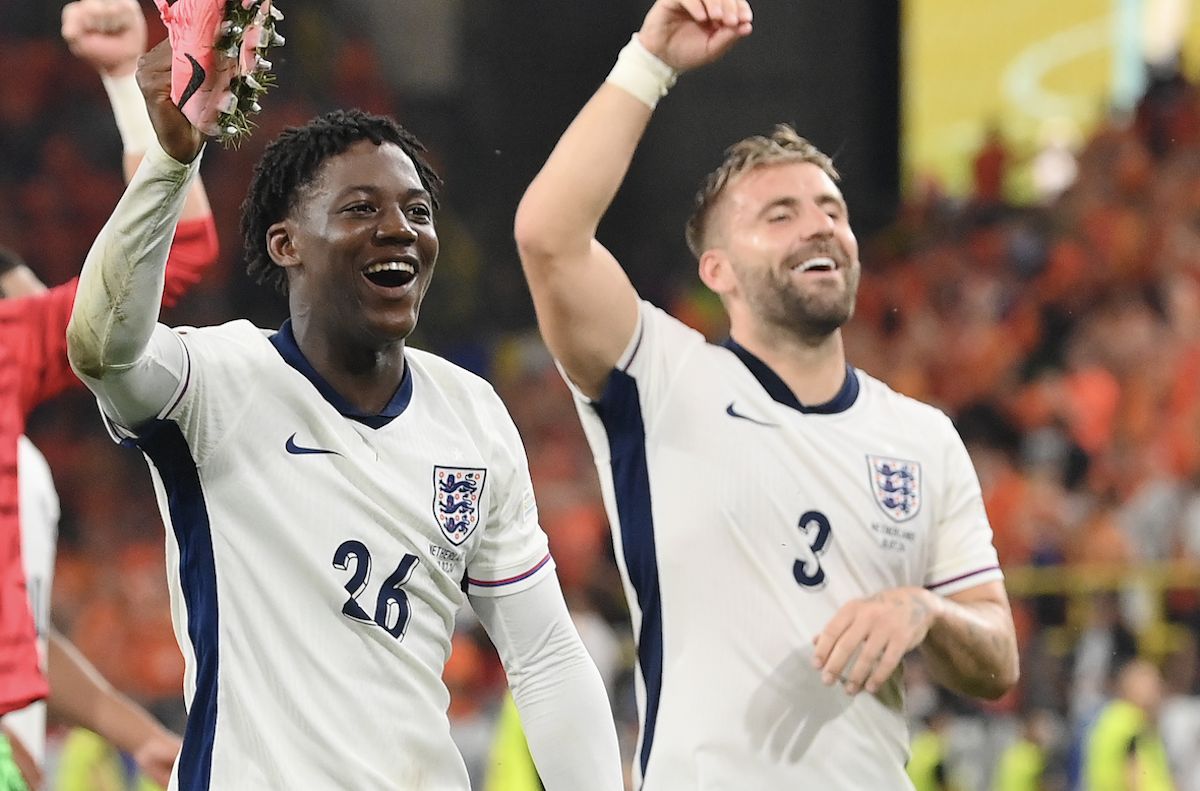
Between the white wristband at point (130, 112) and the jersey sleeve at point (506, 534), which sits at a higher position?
the white wristband at point (130, 112)

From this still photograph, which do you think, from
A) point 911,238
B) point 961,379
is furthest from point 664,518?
point 911,238

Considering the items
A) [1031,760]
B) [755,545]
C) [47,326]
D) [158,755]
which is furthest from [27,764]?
[1031,760]

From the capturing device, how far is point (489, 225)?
45.7 ft

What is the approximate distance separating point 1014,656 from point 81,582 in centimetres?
925

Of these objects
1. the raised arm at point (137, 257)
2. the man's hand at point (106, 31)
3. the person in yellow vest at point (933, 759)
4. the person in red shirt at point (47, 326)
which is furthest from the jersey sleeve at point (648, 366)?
the person in yellow vest at point (933, 759)

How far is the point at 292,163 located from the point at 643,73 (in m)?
0.71

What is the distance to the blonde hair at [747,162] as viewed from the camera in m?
3.89

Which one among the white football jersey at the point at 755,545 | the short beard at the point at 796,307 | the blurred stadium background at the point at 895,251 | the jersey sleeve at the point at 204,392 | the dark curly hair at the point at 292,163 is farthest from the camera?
the blurred stadium background at the point at 895,251

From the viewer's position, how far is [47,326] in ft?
11.3

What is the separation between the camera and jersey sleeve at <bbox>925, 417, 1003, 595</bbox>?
3680 mm

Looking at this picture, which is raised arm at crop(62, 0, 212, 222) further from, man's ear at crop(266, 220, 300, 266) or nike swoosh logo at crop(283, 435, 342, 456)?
nike swoosh logo at crop(283, 435, 342, 456)

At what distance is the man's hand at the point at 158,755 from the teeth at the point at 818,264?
1591 millimetres

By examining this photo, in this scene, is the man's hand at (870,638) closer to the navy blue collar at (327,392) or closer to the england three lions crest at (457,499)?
the england three lions crest at (457,499)

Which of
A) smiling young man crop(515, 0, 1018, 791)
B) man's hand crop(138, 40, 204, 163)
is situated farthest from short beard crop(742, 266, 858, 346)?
man's hand crop(138, 40, 204, 163)
